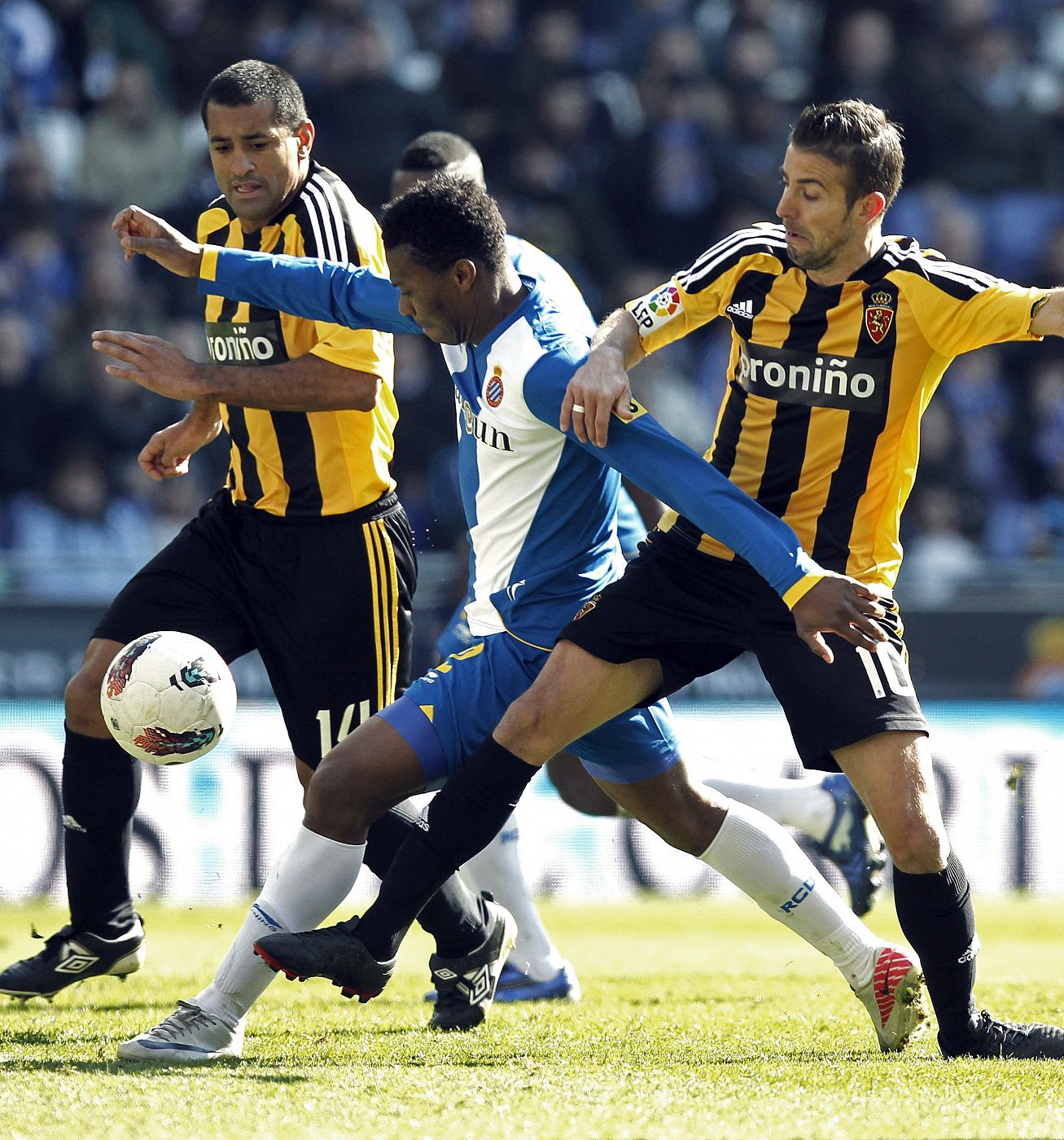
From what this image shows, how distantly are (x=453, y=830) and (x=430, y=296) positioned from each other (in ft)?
4.36

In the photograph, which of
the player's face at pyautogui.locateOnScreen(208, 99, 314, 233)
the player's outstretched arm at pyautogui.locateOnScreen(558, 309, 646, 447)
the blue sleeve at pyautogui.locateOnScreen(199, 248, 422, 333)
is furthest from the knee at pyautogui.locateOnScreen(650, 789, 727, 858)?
the player's face at pyautogui.locateOnScreen(208, 99, 314, 233)

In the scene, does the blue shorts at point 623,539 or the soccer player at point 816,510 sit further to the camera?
the blue shorts at point 623,539

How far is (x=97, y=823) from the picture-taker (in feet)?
16.7

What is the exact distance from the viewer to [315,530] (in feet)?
16.3

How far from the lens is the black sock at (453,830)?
4102mm

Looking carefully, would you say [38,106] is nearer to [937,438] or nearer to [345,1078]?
[937,438]

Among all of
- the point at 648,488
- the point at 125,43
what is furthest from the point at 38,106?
the point at 648,488

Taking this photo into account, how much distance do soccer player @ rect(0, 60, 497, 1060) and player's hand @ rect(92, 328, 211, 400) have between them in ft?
0.40

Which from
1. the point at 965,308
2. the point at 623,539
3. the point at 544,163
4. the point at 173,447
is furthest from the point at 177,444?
the point at 544,163

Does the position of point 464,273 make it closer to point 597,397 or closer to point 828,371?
point 597,397

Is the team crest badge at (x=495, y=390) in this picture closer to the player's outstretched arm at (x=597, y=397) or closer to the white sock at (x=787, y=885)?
the player's outstretched arm at (x=597, y=397)

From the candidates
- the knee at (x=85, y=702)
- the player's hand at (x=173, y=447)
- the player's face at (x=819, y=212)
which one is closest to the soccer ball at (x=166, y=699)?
the knee at (x=85, y=702)

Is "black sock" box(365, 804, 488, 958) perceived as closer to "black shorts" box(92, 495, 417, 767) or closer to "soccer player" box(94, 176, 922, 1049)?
"soccer player" box(94, 176, 922, 1049)

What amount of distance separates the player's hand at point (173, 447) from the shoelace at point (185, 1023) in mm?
1732
